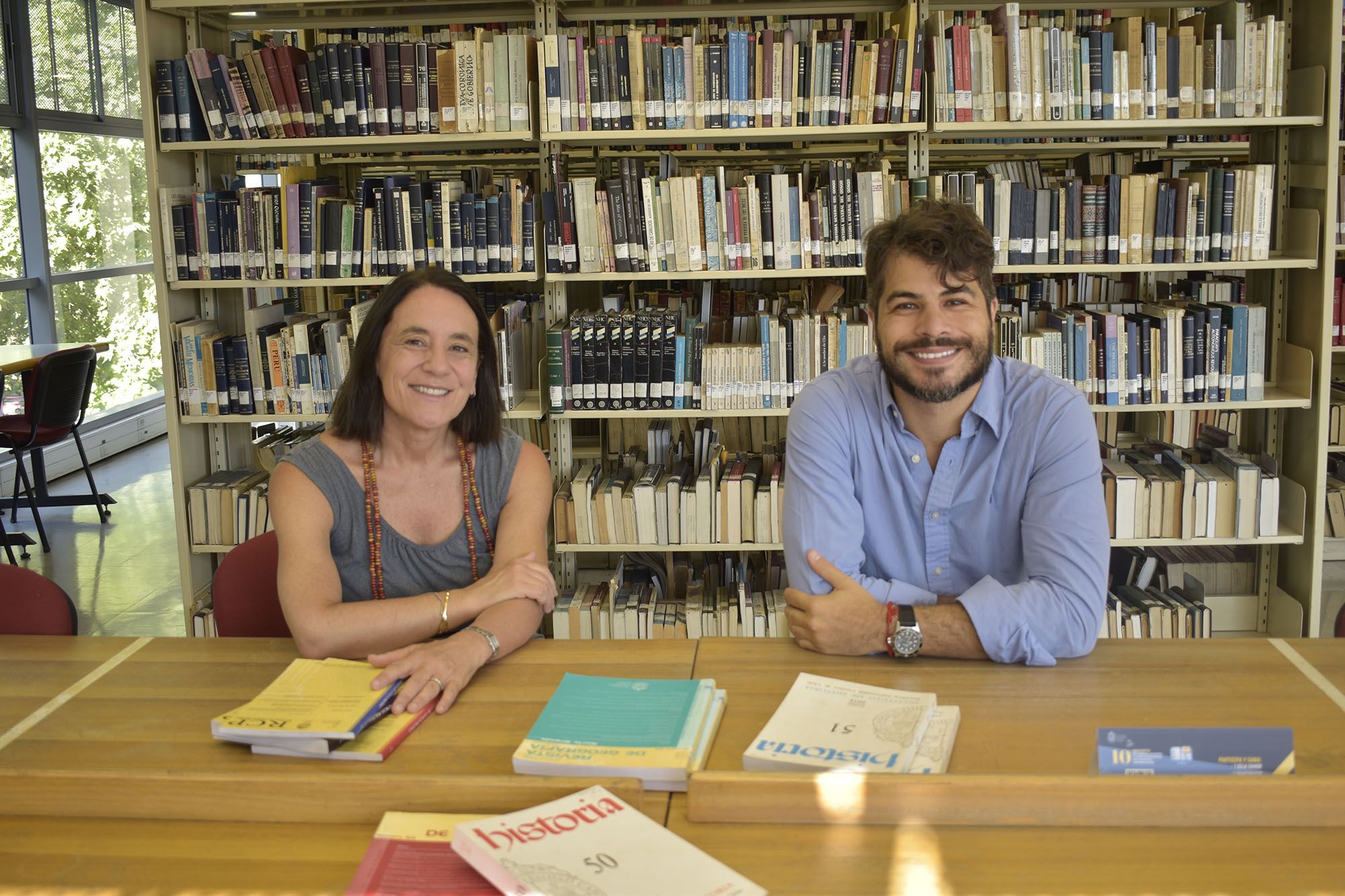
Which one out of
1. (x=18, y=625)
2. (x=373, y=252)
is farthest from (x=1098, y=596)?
(x=373, y=252)

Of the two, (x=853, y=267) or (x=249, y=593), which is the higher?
(x=853, y=267)

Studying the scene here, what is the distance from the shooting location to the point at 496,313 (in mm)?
3604

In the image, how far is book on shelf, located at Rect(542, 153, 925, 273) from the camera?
11.4 ft

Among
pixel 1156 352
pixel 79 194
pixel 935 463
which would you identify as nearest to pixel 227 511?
pixel 935 463

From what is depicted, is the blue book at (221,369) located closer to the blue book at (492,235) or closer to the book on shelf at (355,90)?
the book on shelf at (355,90)

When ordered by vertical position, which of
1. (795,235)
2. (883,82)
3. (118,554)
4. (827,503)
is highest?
(883,82)

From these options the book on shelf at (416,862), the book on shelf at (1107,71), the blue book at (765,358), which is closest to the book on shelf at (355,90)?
the blue book at (765,358)

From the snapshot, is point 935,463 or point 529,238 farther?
point 529,238

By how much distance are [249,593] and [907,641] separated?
50.0 inches

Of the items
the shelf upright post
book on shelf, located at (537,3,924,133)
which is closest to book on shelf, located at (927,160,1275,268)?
book on shelf, located at (537,3,924,133)

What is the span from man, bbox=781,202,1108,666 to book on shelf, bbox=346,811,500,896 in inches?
28.6

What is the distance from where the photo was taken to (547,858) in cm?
119

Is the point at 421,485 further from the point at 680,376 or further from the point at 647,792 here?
the point at 680,376

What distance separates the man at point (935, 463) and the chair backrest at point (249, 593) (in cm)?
101
